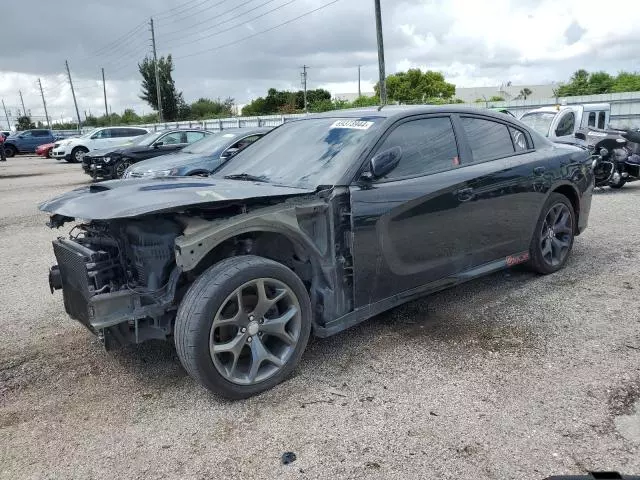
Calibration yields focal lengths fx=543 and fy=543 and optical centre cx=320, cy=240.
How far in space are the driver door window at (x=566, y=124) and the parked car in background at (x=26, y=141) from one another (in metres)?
32.5

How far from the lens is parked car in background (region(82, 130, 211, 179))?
48.8 feet

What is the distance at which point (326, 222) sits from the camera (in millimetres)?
3354

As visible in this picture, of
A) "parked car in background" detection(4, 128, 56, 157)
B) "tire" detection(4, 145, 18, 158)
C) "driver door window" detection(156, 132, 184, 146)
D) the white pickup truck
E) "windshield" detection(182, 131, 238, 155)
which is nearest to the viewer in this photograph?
"windshield" detection(182, 131, 238, 155)

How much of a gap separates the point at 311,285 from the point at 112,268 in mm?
1219

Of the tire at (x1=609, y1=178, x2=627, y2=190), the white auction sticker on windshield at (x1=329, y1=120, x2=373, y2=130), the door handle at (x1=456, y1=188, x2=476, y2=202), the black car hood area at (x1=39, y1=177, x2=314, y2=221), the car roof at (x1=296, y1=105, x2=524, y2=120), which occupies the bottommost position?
the tire at (x1=609, y1=178, x2=627, y2=190)

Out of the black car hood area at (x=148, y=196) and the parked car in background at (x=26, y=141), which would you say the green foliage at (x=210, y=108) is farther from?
the black car hood area at (x=148, y=196)

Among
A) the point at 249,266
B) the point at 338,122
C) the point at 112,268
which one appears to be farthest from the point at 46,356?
the point at 338,122

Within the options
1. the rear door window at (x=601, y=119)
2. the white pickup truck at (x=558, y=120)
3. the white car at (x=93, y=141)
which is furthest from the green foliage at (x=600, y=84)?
the white car at (x=93, y=141)

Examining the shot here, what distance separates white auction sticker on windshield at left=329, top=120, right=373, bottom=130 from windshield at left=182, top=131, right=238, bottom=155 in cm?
692

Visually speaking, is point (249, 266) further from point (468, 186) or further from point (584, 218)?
point (584, 218)

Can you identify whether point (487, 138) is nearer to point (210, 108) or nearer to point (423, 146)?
point (423, 146)

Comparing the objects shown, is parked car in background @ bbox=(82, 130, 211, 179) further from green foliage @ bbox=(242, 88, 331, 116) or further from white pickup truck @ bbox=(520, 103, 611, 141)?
green foliage @ bbox=(242, 88, 331, 116)

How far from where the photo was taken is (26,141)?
34219 mm

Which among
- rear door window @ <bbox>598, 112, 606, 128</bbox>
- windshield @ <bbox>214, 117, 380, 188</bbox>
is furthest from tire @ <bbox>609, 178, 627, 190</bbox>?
windshield @ <bbox>214, 117, 380, 188</bbox>
